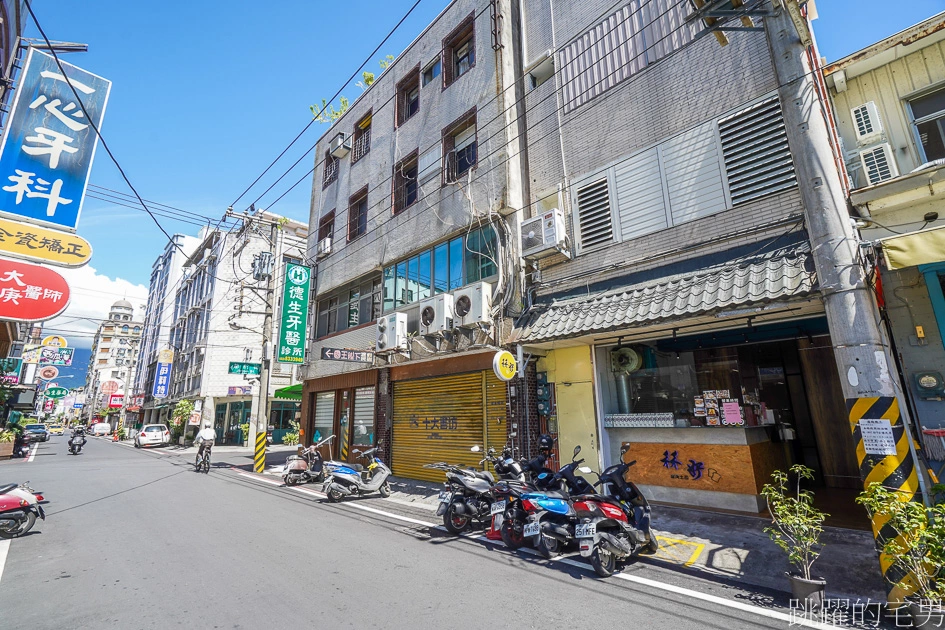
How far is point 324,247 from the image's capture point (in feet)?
58.7

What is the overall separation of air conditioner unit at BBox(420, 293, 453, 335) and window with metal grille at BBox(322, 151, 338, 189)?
10341 mm

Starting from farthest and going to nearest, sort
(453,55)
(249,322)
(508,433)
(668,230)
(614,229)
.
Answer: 1. (249,322)
2. (453,55)
3. (508,433)
4. (614,229)
5. (668,230)

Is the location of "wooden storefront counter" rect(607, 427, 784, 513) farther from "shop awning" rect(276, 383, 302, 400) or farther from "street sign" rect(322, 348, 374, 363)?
"shop awning" rect(276, 383, 302, 400)

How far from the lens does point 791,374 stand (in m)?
9.76

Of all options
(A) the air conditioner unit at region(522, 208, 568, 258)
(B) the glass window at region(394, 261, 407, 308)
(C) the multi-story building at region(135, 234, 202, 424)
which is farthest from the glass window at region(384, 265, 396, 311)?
(C) the multi-story building at region(135, 234, 202, 424)

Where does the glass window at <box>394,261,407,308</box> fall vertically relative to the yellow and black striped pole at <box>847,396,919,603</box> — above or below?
above

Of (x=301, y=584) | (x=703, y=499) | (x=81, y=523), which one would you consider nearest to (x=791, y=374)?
(x=703, y=499)

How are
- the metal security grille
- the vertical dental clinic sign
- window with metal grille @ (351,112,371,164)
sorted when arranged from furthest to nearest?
the vertical dental clinic sign, window with metal grille @ (351,112,371,164), the metal security grille

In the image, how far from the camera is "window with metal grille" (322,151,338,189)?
1869 centimetres

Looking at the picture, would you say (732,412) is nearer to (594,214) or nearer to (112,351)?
(594,214)

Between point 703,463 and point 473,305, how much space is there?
5807 mm

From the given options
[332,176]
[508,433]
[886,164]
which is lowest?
[508,433]

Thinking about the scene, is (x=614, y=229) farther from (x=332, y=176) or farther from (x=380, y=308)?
(x=332, y=176)

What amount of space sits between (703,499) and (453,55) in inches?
563
